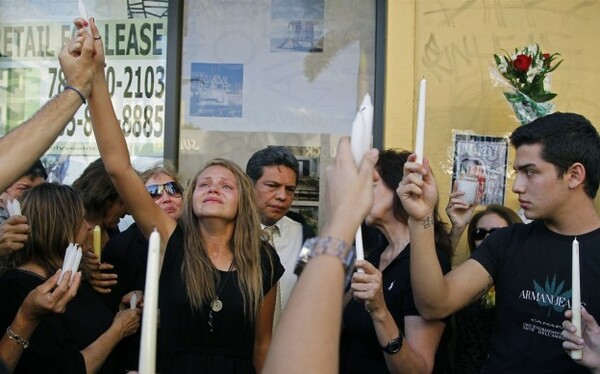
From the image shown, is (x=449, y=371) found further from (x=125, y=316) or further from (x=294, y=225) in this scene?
(x=125, y=316)

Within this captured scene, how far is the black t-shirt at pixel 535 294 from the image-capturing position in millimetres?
2518

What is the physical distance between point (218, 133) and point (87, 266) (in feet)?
7.72

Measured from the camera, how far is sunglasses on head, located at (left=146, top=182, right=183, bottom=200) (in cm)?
397

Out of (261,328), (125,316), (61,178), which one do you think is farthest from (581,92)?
(61,178)

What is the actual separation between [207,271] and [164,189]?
1.13 m

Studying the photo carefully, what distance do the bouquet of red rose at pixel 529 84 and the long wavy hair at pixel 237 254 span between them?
1840 millimetres

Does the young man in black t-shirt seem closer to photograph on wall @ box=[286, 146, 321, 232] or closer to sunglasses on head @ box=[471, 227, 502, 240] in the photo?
sunglasses on head @ box=[471, 227, 502, 240]

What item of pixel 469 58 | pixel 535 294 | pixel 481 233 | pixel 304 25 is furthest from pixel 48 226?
pixel 469 58

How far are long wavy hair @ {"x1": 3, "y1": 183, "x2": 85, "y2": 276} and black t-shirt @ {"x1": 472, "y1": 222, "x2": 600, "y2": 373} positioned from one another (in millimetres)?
1761

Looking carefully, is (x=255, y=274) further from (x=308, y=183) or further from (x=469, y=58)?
(x=469, y=58)

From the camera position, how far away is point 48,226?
2939 millimetres

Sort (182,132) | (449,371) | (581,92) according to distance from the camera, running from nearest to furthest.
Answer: (449,371)
(581,92)
(182,132)

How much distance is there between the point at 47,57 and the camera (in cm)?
561

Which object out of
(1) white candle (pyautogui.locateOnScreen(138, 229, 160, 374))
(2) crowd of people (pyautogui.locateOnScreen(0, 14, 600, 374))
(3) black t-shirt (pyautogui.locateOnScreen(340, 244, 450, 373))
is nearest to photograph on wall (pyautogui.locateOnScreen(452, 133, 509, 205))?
(2) crowd of people (pyautogui.locateOnScreen(0, 14, 600, 374))
